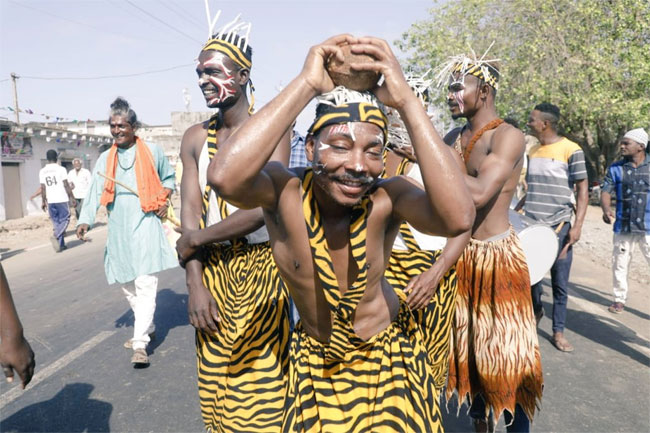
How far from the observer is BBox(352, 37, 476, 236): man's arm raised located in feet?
5.22

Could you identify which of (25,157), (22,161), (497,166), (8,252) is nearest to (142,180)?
(497,166)

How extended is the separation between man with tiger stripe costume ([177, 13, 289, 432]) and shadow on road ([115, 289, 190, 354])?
240 centimetres

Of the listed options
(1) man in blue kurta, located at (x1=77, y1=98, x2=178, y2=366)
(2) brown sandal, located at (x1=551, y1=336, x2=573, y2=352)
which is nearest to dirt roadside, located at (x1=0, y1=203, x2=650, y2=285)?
(2) brown sandal, located at (x1=551, y1=336, x2=573, y2=352)

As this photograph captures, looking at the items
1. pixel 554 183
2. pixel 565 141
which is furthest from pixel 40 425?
pixel 565 141

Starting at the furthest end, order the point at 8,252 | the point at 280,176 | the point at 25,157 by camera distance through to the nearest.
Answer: the point at 25,157, the point at 8,252, the point at 280,176

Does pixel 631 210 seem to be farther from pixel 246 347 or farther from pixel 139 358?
pixel 139 358

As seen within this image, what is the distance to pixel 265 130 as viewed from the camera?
62.3 inches

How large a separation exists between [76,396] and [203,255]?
200cm

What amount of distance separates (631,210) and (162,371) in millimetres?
→ 5686

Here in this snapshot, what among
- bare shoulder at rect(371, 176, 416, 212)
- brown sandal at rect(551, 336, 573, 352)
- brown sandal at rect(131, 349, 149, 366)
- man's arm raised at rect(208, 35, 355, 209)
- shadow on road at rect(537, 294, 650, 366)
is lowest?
shadow on road at rect(537, 294, 650, 366)

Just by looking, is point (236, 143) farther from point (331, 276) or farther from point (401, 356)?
point (401, 356)

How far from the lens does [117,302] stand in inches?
250

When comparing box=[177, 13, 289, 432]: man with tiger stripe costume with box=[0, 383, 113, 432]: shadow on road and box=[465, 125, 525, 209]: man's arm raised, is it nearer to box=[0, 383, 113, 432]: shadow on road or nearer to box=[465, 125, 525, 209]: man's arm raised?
box=[465, 125, 525, 209]: man's arm raised

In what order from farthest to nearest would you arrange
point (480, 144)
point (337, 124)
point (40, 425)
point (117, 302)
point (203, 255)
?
point (117, 302), point (40, 425), point (480, 144), point (203, 255), point (337, 124)
